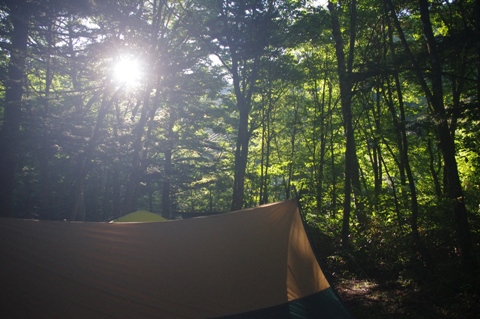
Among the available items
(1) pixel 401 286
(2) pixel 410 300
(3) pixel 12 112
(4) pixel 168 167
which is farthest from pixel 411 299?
(4) pixel 168 167

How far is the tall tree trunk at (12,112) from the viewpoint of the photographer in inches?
474

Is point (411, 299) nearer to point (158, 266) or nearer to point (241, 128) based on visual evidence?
point (158, 266)

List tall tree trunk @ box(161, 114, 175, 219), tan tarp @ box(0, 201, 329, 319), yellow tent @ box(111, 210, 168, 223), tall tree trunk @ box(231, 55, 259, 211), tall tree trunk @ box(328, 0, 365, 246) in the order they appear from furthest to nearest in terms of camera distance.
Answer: tall tree trunk @ box(161, 114, 175, 219), tall tree trunk @ box(231, 55, 259, 211), yellow tent @ box(111, 210, 168, 223), tall tree trunk @ box(328, 0, 365, 246), tan tarp @ box(0, 201, 329, 319)

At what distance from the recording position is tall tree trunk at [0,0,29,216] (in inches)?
474

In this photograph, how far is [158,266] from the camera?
521 cm

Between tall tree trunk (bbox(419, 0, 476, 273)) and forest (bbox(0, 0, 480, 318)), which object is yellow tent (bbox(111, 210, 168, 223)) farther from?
tall tree trunk (bbox(419, 0, 476, 273))

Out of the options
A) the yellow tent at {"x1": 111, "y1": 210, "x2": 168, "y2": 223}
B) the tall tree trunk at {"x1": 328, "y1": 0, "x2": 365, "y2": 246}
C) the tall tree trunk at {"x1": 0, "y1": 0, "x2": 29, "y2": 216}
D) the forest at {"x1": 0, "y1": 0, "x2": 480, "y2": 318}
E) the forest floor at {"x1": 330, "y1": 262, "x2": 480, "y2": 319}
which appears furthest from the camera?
the tall tree trunk at {"x1": 0, "y1": 0, "x2": 29, "y2": 216}

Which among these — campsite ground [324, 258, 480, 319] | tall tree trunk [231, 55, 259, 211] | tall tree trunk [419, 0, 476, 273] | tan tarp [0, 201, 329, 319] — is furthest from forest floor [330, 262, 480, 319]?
tall tree trunk [231, 55, 259, 211]

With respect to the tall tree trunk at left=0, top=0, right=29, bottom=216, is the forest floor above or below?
below

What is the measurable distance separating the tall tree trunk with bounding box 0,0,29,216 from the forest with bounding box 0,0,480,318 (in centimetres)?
4

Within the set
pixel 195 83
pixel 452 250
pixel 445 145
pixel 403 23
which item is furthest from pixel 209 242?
pixel 195 83

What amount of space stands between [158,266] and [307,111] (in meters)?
15.5

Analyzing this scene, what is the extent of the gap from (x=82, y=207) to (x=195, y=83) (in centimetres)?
818

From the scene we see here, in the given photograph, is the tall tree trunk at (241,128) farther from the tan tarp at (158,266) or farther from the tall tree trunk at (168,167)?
the tan tarp at (158,266)
